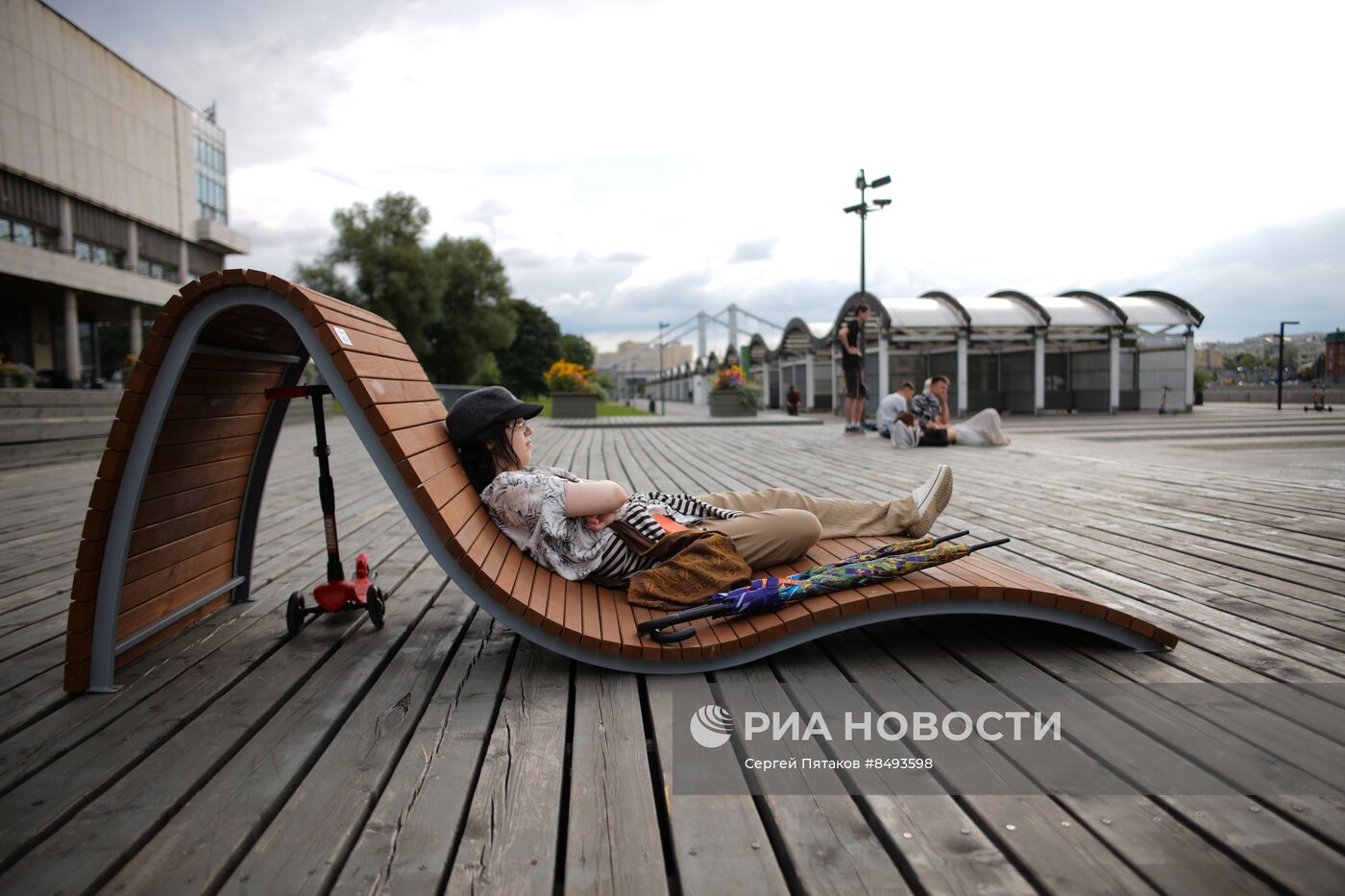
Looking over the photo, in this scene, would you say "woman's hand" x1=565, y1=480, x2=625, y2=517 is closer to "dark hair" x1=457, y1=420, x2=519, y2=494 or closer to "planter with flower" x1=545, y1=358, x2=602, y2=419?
"dark hair" x1=457, y1=420, x2=519, y2=494

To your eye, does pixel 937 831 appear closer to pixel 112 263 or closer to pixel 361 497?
pixel 361 497

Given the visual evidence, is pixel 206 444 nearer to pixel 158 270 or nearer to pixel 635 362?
pixel 158 270

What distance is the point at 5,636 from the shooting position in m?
2.98

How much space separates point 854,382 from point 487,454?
1256cm

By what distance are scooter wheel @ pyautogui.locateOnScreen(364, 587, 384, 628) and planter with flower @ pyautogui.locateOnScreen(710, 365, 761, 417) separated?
19402 millimetres

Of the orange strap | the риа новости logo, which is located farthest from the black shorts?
the риа новости logo

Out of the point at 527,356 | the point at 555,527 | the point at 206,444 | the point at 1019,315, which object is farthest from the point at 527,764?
the point at 527,356

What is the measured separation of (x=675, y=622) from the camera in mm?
2436

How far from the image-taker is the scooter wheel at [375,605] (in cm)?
293

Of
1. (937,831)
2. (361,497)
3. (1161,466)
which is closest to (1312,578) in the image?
(937,831)

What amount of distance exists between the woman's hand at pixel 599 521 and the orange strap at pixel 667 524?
0.15 m

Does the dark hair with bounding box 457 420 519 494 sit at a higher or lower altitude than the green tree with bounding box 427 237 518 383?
lower

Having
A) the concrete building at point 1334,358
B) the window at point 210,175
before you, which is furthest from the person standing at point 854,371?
the window at point 210,175

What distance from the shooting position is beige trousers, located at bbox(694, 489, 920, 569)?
2975 mm
